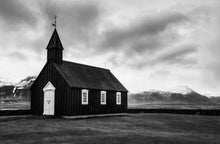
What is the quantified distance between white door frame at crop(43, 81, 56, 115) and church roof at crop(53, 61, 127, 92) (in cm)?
230

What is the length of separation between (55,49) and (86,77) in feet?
18.4

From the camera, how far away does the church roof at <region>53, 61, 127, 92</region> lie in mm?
33031

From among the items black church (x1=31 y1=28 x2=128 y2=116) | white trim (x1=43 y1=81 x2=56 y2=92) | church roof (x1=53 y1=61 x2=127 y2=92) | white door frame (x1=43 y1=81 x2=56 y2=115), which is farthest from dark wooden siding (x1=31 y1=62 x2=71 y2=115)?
church roof (x1=53 y1=61 x2=127 y2=92)

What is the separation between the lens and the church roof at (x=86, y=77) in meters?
33.0

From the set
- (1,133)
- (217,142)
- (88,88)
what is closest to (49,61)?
(88,88)

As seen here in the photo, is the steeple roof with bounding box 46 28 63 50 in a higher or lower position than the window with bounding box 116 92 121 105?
higher

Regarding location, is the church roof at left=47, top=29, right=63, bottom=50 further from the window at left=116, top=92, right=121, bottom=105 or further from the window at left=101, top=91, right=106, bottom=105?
the window at left=116, top=92, right=121, bottom=105

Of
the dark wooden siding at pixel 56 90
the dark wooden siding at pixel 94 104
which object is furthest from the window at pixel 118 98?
the dark wooden siding at pixel 56 90

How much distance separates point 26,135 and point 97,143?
5222 millimetres

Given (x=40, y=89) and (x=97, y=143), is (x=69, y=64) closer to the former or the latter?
(x=40, y=89)

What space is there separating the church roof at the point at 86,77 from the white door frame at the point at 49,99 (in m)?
2.30

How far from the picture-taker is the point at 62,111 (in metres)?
31.4

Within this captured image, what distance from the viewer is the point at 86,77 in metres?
36.6

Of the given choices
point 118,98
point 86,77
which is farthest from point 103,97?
point 118,98
